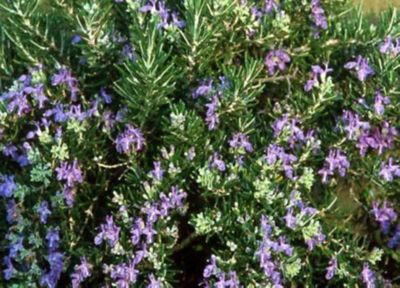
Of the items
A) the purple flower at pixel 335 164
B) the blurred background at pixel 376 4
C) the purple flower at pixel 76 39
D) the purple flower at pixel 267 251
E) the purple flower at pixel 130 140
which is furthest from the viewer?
the blurred background at pixel 376 4

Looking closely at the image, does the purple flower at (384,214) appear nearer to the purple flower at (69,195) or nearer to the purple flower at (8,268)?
the purple flower at (69,195)

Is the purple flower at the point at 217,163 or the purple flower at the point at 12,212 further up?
the purple flower at the point at 217,163

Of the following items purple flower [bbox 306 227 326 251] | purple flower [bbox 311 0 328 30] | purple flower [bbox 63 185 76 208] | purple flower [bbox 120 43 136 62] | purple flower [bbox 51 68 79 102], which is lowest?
purple flower [bbox 306 227 326 251]

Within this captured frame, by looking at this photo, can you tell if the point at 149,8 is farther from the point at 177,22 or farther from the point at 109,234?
the point at 109,234

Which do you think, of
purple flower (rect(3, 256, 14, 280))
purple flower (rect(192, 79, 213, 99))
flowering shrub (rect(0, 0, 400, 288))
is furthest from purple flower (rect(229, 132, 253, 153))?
purple flower (rect(3, 256, 14, 280))

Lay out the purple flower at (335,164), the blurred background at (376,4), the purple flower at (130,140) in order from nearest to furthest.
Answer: the purple flower at (130,140), the purple flower at (335,164), the blurred background at (376,4)

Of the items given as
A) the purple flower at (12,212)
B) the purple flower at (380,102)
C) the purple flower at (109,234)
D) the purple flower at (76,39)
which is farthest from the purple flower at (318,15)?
the purple flower at (12,212)

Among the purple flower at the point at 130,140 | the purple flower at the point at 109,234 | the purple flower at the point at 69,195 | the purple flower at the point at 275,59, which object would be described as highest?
the purple flower at the point at 275,59

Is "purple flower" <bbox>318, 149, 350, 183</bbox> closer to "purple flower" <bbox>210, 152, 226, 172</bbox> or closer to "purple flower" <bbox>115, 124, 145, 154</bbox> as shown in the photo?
"purple flower" <bbox>210, 152, 226, 172</bbox>
